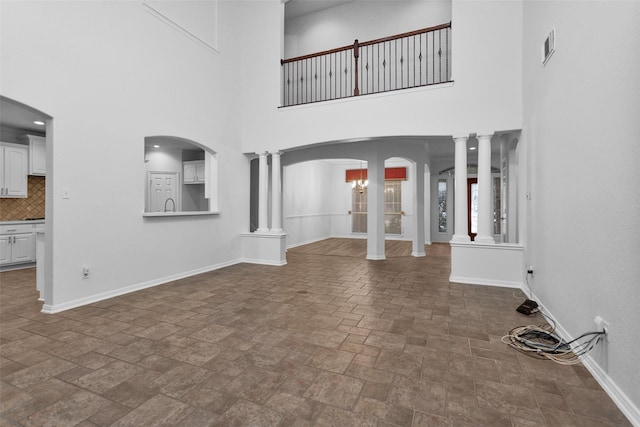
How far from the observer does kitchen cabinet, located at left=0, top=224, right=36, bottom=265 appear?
18.1ft

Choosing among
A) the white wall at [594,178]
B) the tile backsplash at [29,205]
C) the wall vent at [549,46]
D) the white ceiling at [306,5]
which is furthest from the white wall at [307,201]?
the white wall at [594,178]

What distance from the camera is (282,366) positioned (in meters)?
2.18

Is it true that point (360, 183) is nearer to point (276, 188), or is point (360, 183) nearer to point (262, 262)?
point (276, 188)

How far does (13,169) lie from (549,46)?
28.2 ft

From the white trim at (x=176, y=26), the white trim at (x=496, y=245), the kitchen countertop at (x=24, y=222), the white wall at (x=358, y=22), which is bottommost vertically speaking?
the white trim at (x=496, y=245)

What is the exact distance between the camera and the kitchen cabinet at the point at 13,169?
570 cm

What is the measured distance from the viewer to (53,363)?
7.31ft

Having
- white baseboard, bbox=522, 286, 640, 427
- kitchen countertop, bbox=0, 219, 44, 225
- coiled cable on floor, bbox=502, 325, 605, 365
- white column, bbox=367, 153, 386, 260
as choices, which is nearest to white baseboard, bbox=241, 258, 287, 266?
white column, bbox=367, 153, 386, 260

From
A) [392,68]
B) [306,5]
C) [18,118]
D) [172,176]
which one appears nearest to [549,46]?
[392,68]

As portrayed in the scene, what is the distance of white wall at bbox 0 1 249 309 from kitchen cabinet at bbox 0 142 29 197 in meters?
3.65

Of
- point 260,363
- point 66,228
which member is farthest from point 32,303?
point 260,363

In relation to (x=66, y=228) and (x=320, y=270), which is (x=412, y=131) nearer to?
(x=320, y=270)

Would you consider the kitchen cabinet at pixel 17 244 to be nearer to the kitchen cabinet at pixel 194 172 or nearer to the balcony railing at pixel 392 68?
the kitchen cabinet at pixel 194 172

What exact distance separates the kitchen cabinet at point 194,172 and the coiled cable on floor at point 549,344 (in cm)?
754
